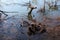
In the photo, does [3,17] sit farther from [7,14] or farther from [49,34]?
[49,34]

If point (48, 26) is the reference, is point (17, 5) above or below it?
above

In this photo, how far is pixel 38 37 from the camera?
220 cm

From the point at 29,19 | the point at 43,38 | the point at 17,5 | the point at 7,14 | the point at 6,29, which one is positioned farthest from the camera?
the point at 17,5

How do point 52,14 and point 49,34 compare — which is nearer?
point 49,34

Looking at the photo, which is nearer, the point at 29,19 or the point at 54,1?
the point at 29,19

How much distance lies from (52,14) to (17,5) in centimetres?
65

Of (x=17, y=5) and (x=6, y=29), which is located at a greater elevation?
(x=17, y=5)

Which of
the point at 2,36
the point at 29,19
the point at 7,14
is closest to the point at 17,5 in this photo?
the point at 7,14

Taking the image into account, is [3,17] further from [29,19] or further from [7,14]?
[29,19]

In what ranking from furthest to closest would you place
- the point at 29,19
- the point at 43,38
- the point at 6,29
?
the point at 29,19, the point at 6,29, the point at 43,38

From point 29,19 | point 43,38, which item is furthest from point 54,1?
point 43,38

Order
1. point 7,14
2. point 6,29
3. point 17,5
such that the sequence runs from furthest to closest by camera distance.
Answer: point 17,5
point 7,14
point 6,29

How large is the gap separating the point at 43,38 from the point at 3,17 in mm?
872

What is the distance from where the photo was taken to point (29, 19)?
8.83ft
